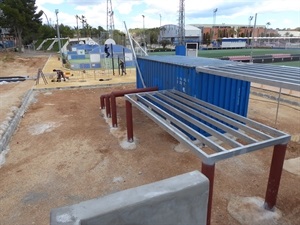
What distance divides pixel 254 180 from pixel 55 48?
6602 cm

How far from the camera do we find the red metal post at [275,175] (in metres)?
3.89

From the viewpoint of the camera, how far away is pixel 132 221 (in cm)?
194

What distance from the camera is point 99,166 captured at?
5758 mm

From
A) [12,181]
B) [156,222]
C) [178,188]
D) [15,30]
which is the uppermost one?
[15,30]

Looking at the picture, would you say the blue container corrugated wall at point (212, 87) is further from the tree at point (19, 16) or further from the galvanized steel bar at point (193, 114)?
the tree at point (19, 16)

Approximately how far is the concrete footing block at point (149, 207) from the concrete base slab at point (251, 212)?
6.81 ft

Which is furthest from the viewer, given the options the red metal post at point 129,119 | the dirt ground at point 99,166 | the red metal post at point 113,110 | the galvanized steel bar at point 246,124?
the red metal post at point 113,110

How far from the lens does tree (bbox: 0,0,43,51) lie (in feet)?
139


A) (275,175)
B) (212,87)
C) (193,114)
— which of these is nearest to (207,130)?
(193,114)

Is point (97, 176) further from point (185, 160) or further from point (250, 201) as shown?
point (250, 201)

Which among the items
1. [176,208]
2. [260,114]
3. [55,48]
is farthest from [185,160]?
[55,48]

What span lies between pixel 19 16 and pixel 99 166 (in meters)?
47.1

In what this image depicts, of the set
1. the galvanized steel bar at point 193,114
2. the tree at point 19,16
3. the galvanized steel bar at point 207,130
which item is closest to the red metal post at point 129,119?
the galvanized steel bar at point 207,130

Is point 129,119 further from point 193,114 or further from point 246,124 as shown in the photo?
point 246,124
